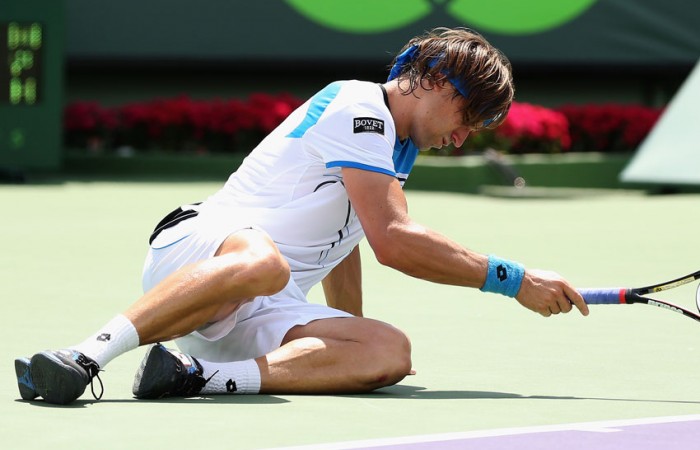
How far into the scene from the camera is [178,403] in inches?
190

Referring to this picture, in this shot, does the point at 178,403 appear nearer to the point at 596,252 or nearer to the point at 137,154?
the point at 596,252

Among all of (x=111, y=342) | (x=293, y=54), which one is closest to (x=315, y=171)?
(x=111, y=342)

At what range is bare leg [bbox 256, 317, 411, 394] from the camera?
499 cm

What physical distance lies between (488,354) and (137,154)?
14.5 m

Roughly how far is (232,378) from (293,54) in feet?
52.3

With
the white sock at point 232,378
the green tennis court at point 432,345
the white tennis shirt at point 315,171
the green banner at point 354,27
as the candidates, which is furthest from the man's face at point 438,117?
the green banner at point 354,27

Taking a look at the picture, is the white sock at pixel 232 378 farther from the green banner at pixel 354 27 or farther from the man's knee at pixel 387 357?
the green banner at pixel 354 27

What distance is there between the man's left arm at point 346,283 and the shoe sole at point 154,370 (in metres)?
1.20

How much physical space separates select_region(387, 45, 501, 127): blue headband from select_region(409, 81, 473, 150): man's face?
0.11 ft

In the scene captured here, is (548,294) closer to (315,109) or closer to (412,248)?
(412,248)

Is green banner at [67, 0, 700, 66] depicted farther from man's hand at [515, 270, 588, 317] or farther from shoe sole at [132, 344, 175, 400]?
shoe sole at [132, 344, 175, 400]

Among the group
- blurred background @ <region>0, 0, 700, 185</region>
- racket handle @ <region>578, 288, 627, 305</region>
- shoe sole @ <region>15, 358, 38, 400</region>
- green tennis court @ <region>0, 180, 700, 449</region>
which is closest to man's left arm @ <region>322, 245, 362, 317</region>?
green tennis court @ <region>0, 180, 700, 449</region>

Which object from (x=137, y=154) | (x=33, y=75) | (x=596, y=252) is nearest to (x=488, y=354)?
(x=596, y=252)

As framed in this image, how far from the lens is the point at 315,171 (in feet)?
16.9
